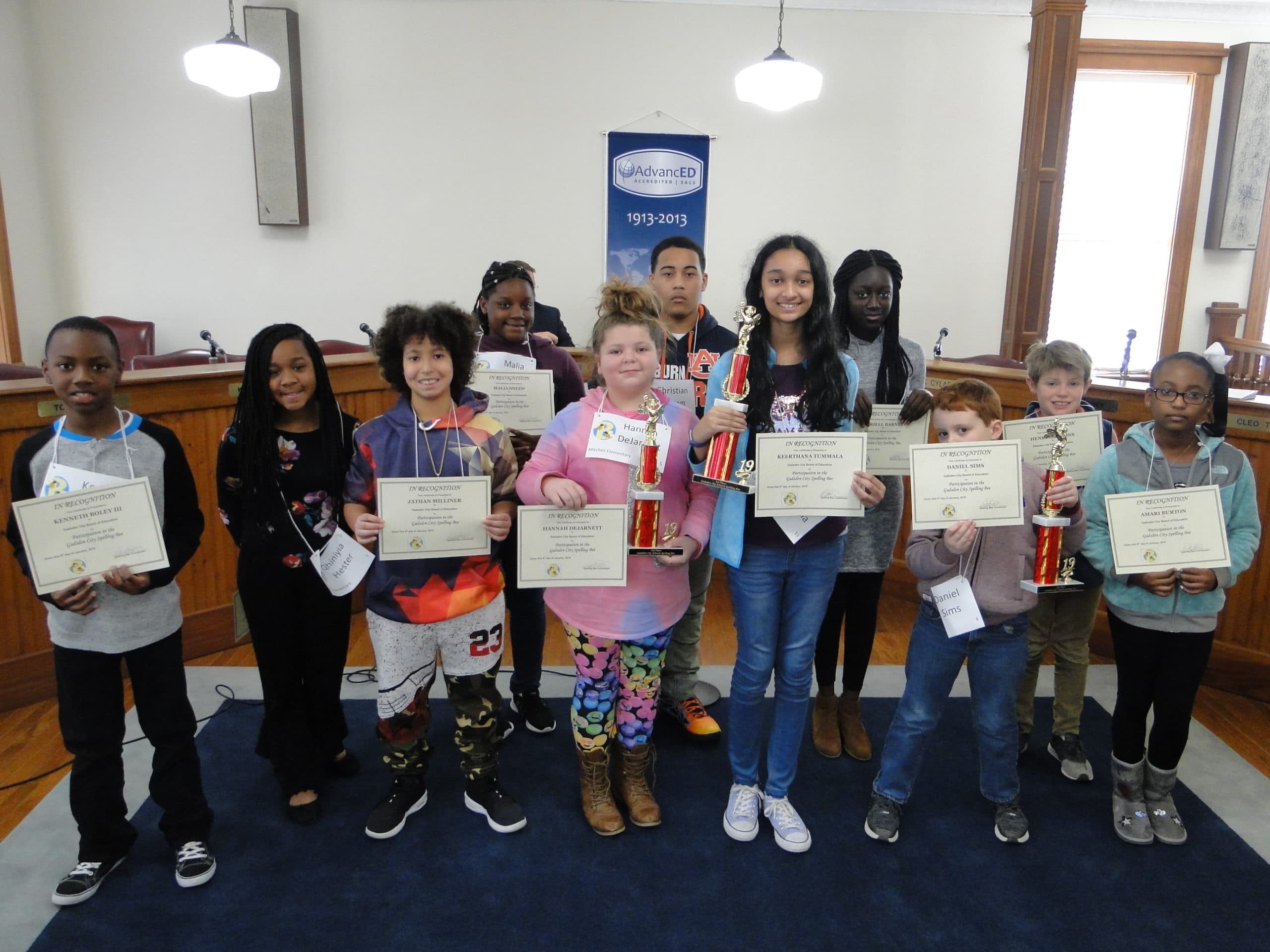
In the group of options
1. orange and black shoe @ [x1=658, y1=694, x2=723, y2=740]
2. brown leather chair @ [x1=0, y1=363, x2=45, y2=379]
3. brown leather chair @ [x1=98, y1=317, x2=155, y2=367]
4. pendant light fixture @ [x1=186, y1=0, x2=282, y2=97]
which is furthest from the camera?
brown leather chair @ [x1=98, y1=317, x2=155, y2=367]

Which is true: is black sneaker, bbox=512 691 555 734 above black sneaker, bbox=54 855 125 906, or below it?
above

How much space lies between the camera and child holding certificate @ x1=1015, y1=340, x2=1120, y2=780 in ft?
7.52

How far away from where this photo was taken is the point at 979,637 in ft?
6.51

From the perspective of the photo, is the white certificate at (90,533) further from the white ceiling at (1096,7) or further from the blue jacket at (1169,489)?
the white ceiling at (1096,7)

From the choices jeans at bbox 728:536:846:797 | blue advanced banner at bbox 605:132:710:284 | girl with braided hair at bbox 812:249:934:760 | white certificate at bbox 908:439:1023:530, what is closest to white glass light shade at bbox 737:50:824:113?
blue advanced banner at bbox 605:132:710:284

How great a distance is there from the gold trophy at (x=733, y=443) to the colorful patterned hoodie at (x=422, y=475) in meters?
0.54

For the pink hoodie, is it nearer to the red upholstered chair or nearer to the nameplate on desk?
the nameplate on desk

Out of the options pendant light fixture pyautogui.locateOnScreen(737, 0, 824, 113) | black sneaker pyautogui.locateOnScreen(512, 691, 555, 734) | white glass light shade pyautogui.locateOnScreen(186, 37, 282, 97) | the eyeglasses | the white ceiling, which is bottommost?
black sneaker pyautogui.locateOnScreen(512, 691, 555, 734)

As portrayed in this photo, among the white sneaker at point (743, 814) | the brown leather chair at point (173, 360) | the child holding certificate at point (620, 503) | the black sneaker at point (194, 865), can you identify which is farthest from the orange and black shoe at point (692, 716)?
the brown leather chair at point (173, 360)

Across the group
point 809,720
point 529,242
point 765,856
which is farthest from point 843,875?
point 529,242

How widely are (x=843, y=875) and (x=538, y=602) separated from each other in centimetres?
116

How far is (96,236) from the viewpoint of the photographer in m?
5.82

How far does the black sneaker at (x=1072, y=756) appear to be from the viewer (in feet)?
7.77

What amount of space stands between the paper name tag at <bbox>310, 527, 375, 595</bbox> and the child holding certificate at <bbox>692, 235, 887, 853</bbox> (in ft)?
2.79
